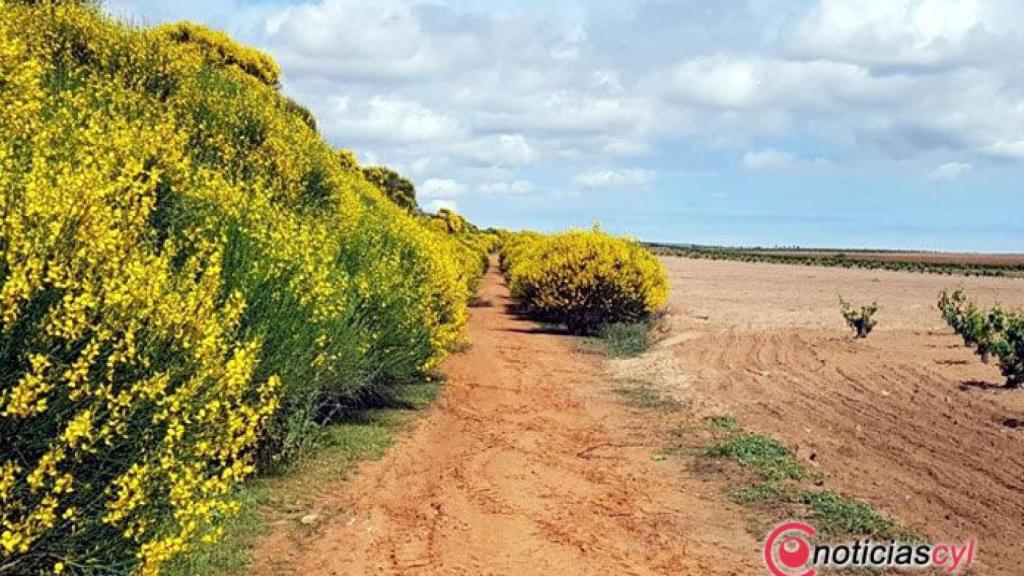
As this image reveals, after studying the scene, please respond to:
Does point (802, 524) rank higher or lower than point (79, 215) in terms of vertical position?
lower

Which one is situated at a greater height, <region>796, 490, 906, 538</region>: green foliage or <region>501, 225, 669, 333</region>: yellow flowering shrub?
<region>501, 225, 669, 333</region>: yellow flowering shrub

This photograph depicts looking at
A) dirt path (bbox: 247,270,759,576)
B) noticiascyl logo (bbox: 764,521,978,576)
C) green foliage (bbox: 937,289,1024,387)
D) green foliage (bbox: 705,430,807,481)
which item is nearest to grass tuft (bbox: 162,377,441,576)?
dirt path (bbox: 247,270,759,576)

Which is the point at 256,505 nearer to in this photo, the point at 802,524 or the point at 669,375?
the point at 802,524

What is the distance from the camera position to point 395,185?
149 ft

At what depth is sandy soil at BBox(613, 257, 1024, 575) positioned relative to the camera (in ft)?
33.3

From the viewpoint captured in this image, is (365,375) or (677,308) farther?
(677,308)

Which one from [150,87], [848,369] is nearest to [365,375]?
[150,87]

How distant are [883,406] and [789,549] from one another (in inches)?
291

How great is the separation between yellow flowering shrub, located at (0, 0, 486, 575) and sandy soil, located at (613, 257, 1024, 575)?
17.3ft

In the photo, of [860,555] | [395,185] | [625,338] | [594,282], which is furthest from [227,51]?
[860,555]

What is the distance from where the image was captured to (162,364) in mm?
6180

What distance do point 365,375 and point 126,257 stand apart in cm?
764

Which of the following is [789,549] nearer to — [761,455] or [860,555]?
[860,555]

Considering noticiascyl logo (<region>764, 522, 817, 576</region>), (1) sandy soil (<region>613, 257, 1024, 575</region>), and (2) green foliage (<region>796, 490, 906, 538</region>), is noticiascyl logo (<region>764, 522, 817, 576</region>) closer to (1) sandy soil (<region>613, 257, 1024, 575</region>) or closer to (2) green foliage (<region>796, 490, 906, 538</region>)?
(2) green foliage (<region>796, 490, 906, 538</region>)
